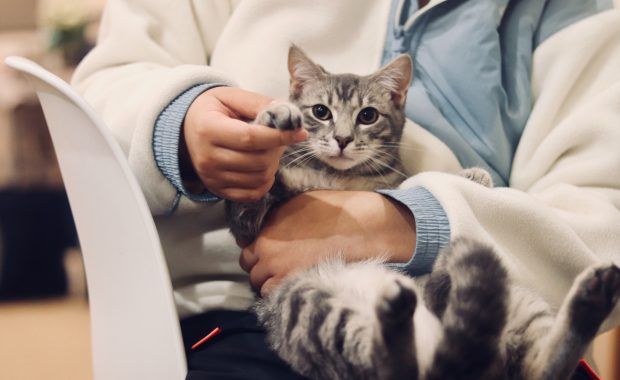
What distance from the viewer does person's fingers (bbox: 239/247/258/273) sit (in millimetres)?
924

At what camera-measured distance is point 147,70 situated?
1052 mm

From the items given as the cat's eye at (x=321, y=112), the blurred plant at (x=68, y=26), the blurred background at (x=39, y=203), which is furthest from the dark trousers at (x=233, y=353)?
the blurred plant at (x=68, y=26)

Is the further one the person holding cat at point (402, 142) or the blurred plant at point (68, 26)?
the blurred plant at point (68, 26)

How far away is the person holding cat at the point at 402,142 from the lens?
0.84 metres

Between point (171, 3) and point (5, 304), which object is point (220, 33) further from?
point (5, 304)

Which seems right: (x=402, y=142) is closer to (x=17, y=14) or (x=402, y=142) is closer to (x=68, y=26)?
(x=68, y=26)

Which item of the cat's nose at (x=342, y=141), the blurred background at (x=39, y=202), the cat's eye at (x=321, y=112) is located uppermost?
the cat's eye at (x=321, y=112)

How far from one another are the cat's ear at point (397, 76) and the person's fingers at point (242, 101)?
307mm

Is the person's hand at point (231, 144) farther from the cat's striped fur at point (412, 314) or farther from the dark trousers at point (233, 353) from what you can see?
the dark trousers at point (233, 353)

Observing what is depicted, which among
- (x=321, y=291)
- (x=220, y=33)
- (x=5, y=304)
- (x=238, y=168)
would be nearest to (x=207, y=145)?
(x=238, y=168)

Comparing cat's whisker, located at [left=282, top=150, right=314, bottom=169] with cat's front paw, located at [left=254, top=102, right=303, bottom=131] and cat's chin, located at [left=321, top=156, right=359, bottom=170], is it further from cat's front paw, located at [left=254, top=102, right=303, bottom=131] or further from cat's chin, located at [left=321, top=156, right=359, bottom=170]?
cat's front paw, located at [left=254, top=102, right=303, bottom=131]

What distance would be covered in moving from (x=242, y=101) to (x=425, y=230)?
319 millimetres

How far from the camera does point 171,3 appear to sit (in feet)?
3.70

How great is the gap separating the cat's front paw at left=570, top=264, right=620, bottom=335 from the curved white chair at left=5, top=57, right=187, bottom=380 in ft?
1.53
